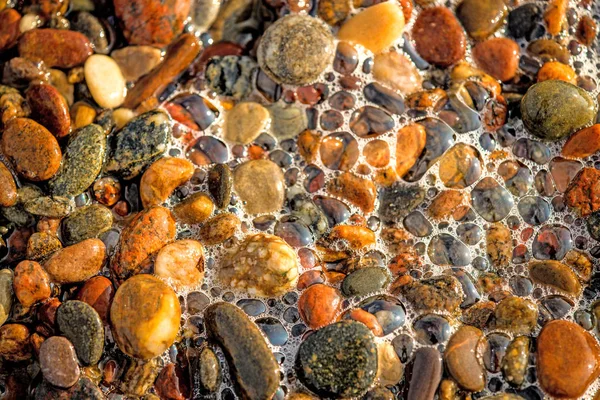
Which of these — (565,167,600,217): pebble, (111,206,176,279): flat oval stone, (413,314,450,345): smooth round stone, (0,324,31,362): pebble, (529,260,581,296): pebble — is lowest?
(0,324,31,362): pebble

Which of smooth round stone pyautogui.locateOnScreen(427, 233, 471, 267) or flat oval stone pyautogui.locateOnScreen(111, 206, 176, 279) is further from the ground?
flat oval stone pyautogui.locateOnScreen(111, 206, 176, 279)

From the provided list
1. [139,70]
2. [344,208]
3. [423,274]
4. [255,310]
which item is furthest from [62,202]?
[423,274]

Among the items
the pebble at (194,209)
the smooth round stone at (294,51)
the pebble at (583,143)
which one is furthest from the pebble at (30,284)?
the pebble at (583,143)

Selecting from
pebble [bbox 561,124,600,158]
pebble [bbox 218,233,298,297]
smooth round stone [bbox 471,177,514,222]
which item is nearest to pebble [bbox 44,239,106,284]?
pebble [bbox 218,233,298,297]

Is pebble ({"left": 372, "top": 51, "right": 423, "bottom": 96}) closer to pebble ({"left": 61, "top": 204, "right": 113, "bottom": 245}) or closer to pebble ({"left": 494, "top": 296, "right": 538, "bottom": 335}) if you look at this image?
pebble ({"left": 494, "top": 296, "right": 538, "bottom": 335})

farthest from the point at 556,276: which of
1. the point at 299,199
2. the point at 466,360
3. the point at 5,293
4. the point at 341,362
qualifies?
the point at 5,293

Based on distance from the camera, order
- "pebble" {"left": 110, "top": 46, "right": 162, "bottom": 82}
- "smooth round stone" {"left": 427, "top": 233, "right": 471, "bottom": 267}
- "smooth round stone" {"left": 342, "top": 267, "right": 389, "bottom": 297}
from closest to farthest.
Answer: "smooth round stone" {"left": 342, "top": 267, "right": 389, "bottom": 297} < "smooth round stone" {"left": 427, "top": 233, "right": 471, "bottom": 267} < "pebble" {"left": 110, "top": 46, "right": 162, "bottom": 82}

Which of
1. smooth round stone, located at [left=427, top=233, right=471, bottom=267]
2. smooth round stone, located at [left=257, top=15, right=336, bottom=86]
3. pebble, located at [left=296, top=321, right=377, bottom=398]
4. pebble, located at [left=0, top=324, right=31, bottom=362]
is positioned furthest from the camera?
smooth round stone, located at [left=257, top=15, right=336, bottom=86]
